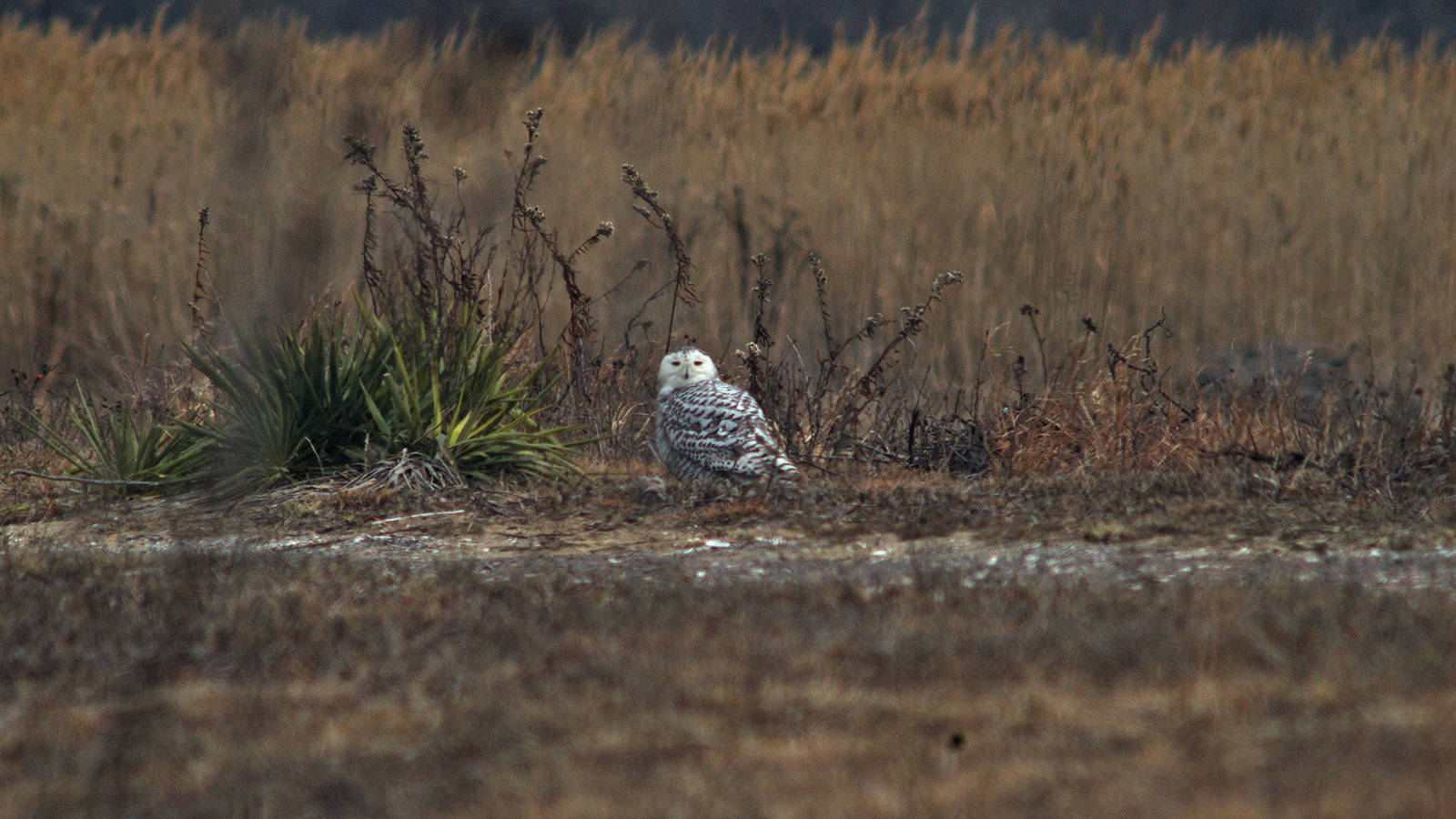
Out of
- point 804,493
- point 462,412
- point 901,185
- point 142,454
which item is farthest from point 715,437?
point 901,185

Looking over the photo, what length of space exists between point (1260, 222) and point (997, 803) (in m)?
9.70

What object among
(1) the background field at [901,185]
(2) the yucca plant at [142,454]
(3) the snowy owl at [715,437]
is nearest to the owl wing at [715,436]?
(3) the snowy owl at [715,437]

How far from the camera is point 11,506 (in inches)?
268

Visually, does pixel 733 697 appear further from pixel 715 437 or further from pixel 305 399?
pixel 305 399

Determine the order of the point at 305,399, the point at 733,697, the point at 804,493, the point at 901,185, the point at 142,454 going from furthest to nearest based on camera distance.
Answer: the point at 901,185 → the point at 142,454 → the point at 305,399 → the point at 804,493 → the point at 733,697

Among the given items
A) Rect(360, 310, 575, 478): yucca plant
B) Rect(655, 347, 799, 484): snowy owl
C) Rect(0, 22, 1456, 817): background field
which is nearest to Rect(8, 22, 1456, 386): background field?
Rect(0, 22, 1456, 817): background field

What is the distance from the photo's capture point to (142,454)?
733 centimetres

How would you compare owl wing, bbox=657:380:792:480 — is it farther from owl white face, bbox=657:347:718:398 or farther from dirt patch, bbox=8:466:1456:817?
dirt patch, bbox=8:466:1456:817

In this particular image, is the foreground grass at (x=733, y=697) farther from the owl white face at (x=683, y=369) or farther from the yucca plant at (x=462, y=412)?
the owl white face at (x=683, y=369)

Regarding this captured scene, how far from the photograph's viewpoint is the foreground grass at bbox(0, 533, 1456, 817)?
107 inches

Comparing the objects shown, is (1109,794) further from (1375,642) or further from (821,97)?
(821,97)

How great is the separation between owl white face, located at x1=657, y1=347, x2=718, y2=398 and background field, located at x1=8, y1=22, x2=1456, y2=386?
8.53ft

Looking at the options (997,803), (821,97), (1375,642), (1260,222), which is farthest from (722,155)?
(997,803)

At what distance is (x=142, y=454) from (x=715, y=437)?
2991mm
